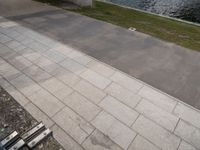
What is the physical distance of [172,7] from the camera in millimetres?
18000

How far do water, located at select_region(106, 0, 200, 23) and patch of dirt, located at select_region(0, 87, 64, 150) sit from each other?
16.1 metres

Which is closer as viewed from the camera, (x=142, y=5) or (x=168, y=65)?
(x=168, y=65)

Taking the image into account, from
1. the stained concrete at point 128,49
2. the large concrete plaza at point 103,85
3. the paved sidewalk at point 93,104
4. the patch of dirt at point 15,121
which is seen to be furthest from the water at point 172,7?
the patch of dirt at point 15,121

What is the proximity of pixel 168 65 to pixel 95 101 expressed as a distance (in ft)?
10.4

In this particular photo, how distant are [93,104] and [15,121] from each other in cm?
182

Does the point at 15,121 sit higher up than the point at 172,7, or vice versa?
the point at 15,121

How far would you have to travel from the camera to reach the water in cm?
1662

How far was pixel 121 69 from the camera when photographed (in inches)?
230

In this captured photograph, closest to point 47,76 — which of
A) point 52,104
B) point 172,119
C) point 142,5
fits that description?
point 52,104

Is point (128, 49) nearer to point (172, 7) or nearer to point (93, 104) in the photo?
point (93, 104)

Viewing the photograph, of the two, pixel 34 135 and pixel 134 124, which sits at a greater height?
pixel 34 135

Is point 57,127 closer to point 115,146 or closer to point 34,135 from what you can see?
point 34,135

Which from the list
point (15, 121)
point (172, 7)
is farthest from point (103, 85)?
point (172, 7)

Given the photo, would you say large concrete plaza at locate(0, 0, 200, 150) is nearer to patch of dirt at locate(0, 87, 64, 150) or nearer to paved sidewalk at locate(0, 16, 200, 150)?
paved sidewalk at locate(0, 16, 200, 150)
